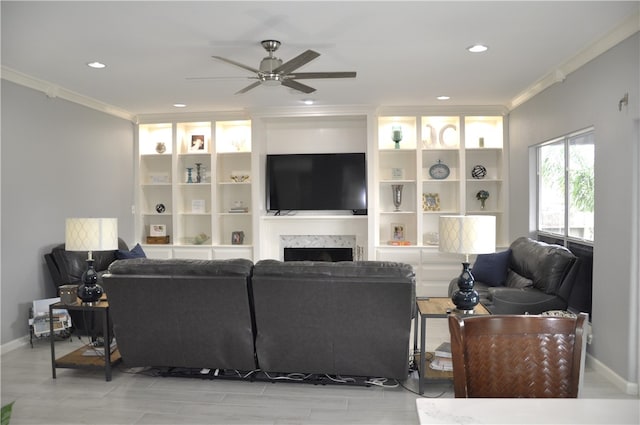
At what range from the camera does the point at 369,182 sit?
6.83 meters

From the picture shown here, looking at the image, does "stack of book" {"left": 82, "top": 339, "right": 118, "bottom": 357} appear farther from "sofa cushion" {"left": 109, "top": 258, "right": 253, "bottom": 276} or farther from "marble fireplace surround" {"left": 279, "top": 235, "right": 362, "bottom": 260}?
"marble fireplace surround" {"left": 279, "top": 235, "right": 362, "bottom": 260}

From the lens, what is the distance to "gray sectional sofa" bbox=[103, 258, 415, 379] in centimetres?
324

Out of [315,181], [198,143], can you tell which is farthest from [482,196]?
[198,143]

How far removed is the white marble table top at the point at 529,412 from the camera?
1.19m

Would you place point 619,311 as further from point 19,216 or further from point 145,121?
point 145,121

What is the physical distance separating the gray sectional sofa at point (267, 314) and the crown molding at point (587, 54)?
2342mm

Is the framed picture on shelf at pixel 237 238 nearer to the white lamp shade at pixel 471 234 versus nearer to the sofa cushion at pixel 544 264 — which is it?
the sofa cushion at pixel 544 264

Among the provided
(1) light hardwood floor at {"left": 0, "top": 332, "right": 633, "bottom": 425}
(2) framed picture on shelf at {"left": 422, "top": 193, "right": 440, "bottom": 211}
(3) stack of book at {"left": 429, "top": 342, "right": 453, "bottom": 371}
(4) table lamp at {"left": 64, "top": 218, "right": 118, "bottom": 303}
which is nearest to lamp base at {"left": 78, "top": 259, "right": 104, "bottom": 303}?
(4) table lamp at {"left": 64, "top": 218, "right": 118, "bottom": 303}

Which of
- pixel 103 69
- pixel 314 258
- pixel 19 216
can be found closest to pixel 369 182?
pixel 314 258

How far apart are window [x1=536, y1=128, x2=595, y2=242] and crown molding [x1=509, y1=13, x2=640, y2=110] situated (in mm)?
591

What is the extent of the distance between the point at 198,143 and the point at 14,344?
376 centimetres

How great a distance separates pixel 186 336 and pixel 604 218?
3322mm

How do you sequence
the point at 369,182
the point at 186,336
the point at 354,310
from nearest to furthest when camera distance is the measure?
1. the point at 354,310
2. the point at 186,336
3. the point at 369,182

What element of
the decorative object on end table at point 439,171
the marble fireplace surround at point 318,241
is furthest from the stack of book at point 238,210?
the decorative object on end table at point 439,171
